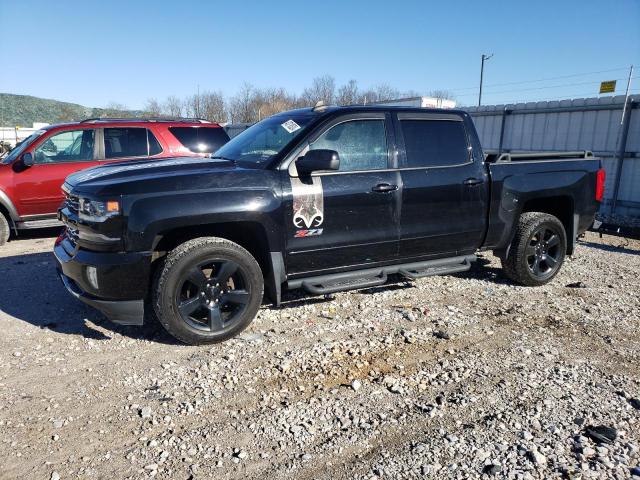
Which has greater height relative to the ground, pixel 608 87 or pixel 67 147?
pixel 608 87

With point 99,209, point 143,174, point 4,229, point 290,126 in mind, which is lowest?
point 4,229

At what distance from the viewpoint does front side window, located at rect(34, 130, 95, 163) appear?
764cm

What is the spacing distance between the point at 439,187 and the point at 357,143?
0.96 m

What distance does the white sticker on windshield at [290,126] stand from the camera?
14.3 ft

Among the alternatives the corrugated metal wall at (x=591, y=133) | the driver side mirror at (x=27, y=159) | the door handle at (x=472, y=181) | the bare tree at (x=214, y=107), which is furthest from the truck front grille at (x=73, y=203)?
the bare tree at (x=214, y=107)

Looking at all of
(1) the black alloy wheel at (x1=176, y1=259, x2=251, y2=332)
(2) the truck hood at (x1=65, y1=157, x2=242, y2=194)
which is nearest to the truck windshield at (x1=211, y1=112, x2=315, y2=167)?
(2) the truck hood at (x1=65, y1=157, x2=242, y2=194)

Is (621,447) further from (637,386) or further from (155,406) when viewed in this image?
(155,406)

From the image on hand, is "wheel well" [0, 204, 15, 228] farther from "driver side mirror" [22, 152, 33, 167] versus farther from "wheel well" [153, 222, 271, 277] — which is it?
"wheel well" [153, 222, 271, 277]

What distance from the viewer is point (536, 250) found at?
547cm

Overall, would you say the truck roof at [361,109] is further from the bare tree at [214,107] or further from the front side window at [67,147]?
the bare tree at [214,107]

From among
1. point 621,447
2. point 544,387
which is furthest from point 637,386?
point 621,447

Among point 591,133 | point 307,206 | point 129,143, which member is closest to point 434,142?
point 307,206

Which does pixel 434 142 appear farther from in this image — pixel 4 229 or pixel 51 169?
pixel 4 229

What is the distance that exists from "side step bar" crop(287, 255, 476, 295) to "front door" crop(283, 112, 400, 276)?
88 mm
